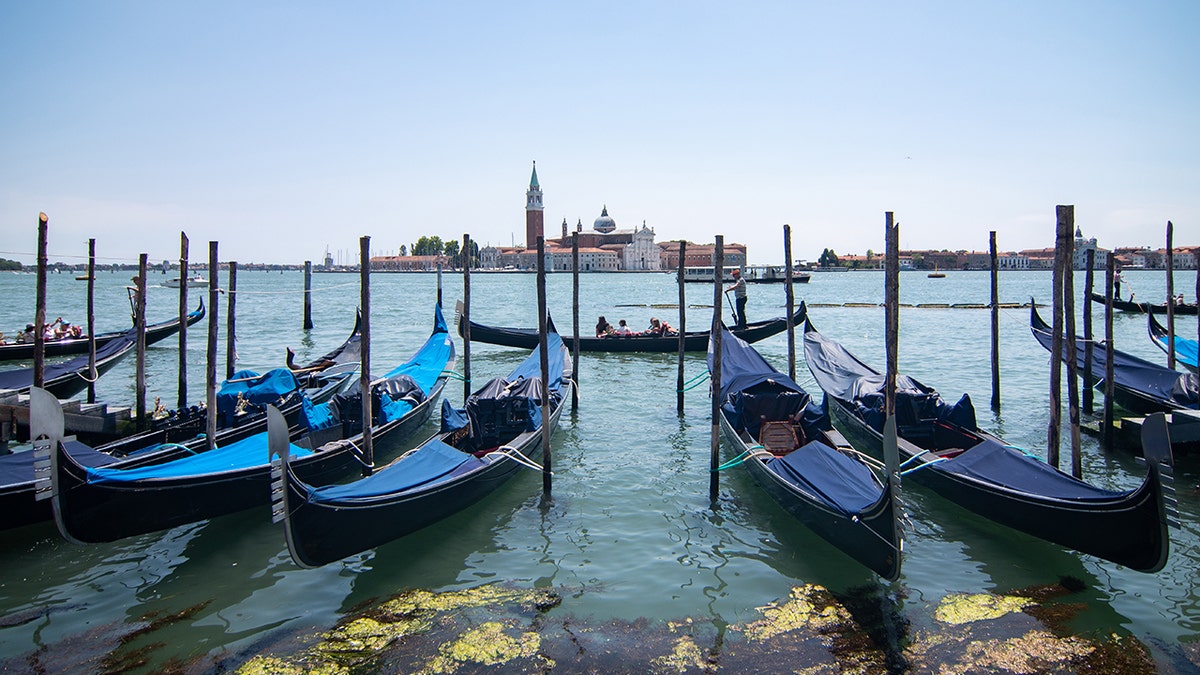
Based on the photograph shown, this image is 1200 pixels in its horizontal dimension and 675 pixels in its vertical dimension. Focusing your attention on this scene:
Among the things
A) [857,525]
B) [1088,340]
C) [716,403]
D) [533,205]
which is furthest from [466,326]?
[533,205]

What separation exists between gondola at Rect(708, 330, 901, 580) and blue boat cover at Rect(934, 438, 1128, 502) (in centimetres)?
63

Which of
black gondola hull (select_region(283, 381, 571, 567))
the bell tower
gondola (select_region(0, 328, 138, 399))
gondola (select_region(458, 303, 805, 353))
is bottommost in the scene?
Result: black gondola hull (select_region(283, 381, 571, 567))

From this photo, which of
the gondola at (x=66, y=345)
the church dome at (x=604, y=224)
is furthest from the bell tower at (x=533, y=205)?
the gondola at (x=66, y=345)

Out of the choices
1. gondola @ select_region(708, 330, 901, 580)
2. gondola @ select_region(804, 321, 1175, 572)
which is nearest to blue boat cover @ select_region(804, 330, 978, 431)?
gondola @ select_region(804, 321, 1175, 572)

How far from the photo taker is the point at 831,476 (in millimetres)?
5223

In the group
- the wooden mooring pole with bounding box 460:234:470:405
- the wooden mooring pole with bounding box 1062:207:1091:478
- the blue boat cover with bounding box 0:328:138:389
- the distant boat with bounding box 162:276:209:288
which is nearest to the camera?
the wooden mooring pole with bounding box 1062:207:1091:478

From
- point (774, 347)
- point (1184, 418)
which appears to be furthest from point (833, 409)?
point (774, 347)

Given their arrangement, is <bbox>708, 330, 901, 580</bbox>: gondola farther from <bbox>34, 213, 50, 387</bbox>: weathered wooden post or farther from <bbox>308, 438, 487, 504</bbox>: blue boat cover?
<bbox>34, 213, 50, 387</bbox>: weathered wooden post

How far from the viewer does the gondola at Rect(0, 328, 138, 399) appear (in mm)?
9414

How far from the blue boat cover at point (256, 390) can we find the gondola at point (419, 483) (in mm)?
1853

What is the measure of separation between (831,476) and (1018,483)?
1184mm

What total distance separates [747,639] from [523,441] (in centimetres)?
317

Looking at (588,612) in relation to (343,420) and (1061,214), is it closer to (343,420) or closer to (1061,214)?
(343,420)

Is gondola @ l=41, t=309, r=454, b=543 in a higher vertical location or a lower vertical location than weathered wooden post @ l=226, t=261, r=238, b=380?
lower
